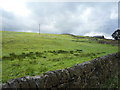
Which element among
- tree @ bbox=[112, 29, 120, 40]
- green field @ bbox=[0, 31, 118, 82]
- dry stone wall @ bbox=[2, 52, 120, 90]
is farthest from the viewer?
tree @ bbox=[112, 29, 120, 40]

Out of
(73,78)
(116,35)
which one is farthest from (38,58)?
(116,35)

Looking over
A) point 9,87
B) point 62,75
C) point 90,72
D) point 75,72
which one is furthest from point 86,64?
point 9,87

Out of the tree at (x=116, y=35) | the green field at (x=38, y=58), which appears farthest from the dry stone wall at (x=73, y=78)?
the tree at (x=116, y=35)

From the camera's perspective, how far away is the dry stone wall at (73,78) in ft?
12.2

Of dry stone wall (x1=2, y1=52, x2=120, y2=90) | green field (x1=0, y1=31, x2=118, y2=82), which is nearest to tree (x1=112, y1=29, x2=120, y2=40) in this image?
green field (x1=0, y1=31, x2=118, y2=82)

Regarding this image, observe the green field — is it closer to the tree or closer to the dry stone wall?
the dry stone wall

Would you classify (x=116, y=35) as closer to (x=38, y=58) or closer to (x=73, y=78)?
(x=38, y=58)

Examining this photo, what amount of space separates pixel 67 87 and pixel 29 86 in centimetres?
204

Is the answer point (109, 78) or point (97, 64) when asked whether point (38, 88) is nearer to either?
point (97, 64)

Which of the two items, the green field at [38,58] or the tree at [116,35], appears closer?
the green field at [38,58]

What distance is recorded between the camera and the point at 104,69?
8.24 metres

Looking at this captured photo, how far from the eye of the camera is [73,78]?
5.37 meters

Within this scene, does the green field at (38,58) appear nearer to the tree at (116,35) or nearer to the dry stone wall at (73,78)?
the dry stone wall at (73,78)

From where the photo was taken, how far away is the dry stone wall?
3.72 m
